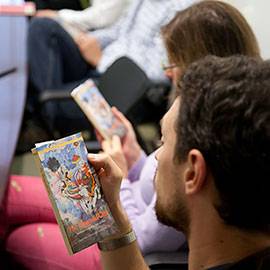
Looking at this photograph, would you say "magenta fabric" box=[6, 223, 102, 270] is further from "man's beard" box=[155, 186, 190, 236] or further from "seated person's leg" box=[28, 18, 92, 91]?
"seated person's leg" box=[28, 18, 92, 91]

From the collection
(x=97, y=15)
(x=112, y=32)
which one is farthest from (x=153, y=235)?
(x=97, y=15)

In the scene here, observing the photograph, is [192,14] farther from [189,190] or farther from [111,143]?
[189,190]

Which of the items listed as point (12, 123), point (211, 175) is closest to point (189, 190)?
point (211, 175)

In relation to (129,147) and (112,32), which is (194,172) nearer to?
(129,147)

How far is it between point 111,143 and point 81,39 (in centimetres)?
142

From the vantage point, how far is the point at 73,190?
107cm

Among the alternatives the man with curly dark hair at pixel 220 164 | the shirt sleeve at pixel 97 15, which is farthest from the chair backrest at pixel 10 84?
the man with curly dark hair at pixel 220 164

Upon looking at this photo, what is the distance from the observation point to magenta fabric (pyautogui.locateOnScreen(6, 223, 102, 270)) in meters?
1.52

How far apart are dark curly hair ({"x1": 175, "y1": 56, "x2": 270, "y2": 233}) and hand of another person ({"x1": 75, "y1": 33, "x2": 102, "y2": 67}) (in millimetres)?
2050

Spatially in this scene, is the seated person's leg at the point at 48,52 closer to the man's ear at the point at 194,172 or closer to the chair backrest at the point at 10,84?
the chair backrest at the point at 10,84

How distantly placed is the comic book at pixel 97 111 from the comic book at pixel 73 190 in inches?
26.0

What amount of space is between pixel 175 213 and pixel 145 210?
0.56 meters

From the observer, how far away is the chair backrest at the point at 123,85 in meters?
2.19

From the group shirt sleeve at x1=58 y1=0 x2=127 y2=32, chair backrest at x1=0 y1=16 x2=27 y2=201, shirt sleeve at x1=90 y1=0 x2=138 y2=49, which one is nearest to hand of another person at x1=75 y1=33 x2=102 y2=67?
shirt sleeve at x1=90 y1=0 x2=138 y2=49
